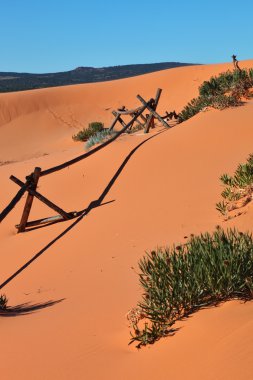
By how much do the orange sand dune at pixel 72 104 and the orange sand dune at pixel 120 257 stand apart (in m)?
17.6

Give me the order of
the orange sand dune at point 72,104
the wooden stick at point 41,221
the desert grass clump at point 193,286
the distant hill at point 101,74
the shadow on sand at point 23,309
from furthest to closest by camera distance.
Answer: the distant hill at point 101,74, the orange sand dune at point 72,104, the wooden stick at point 41,221, the shadow on sand at point 23,309, the desert grass clump at point 193,286

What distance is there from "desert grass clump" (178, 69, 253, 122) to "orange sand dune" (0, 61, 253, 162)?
12484 millimetres

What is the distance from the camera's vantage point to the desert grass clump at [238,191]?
7.39m

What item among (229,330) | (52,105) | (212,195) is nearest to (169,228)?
(212,195)

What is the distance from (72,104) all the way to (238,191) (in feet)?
107

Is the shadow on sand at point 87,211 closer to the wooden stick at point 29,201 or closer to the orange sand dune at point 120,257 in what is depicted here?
the orange sand dune at point 120,257

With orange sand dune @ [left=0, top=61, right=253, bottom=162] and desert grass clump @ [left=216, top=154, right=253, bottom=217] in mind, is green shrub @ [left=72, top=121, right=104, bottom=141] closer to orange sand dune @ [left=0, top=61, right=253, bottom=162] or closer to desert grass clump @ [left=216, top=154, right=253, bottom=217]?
orange sand dune @ [left=0, top=61, right=253, bottom=162]

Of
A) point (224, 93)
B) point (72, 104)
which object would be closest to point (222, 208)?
point (224, 93)

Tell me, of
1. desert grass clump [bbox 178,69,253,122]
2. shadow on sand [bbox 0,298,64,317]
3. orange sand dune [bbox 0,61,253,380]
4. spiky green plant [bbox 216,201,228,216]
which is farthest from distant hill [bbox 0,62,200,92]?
shadow on sand [bbox 0,298,64,317]

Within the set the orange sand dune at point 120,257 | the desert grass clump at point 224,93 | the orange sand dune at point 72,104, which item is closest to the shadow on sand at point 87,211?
the orange sand dune at point 120,257

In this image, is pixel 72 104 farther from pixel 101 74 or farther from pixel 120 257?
pixel 101 74

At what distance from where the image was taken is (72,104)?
3925 centimetres

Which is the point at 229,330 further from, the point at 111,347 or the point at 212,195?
the point at 212,195

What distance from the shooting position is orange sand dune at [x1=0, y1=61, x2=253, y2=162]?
3206cm
